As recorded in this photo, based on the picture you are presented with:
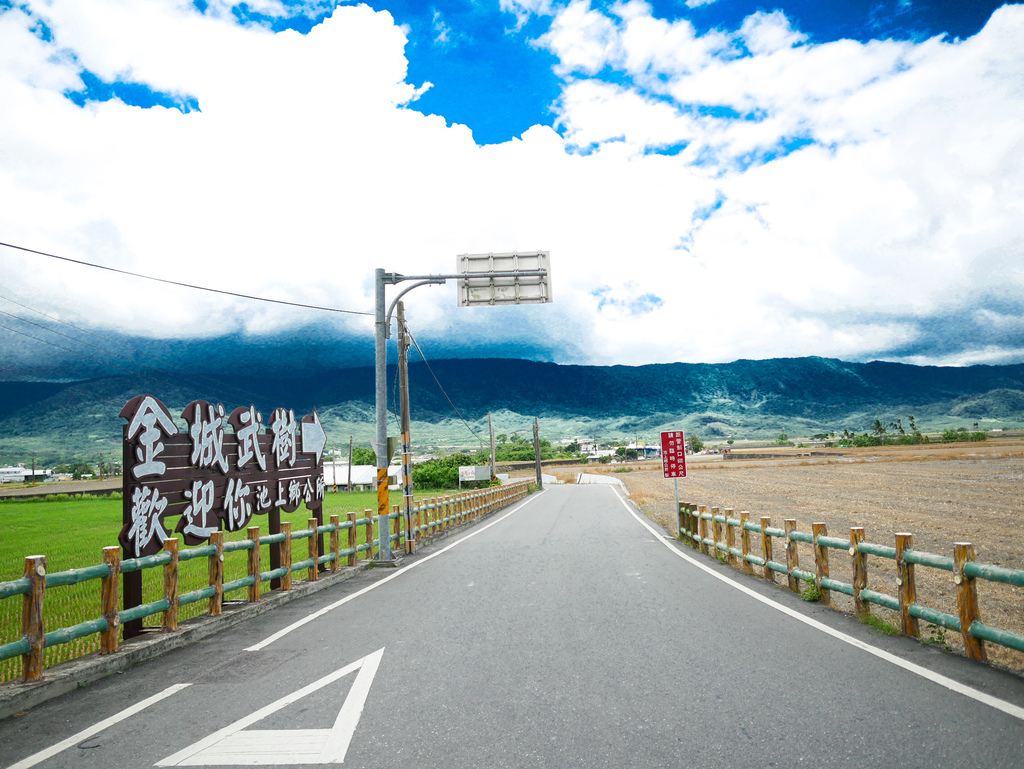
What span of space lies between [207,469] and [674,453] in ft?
46.1

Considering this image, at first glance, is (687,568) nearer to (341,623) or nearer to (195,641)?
(341,623)

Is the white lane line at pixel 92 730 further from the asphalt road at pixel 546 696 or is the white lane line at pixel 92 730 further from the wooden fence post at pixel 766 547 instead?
the wooden fence post at pixel 766 547

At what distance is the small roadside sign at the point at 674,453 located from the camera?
19656 millimetres

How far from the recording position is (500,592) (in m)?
9.91

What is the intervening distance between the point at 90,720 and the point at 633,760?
4192 millimetres

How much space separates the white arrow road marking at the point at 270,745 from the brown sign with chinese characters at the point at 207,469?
12.9 ft

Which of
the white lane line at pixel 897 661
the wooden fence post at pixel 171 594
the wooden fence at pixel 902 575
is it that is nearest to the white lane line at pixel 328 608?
the wooden fence post at pixel 171 594

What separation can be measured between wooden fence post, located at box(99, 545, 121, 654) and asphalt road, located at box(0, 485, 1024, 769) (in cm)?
47

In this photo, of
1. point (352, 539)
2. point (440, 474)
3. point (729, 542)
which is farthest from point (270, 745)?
point (440, 474)

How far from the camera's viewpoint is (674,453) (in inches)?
785

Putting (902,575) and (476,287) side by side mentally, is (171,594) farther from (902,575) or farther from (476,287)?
(476,287)

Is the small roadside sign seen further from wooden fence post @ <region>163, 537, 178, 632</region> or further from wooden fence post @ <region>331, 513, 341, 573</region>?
wooden fence post @ <region>163, 537, 178, 632</region>

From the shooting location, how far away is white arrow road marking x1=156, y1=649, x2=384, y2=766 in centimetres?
409

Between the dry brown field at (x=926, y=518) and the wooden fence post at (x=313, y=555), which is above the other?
the wooden fence post at (x=313, y=555)
